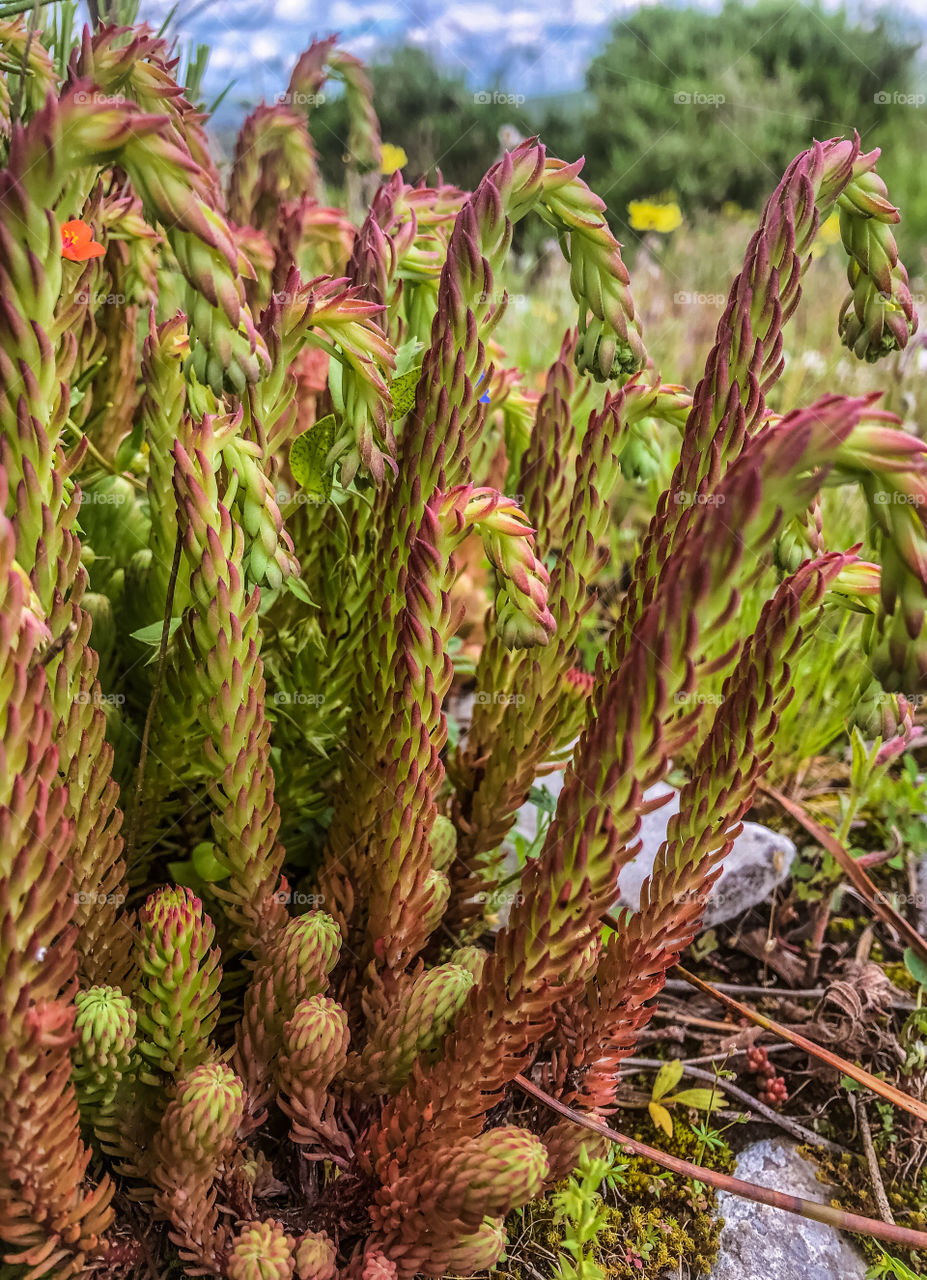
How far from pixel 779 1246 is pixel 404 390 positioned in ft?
4.38

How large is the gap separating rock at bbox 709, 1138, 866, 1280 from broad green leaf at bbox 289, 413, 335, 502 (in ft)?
3.97

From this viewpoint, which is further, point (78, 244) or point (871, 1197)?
point (871, 1197)

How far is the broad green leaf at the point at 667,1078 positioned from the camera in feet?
4.95

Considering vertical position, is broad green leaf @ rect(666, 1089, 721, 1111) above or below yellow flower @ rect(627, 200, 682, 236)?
below

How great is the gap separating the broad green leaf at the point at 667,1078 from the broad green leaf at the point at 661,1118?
0.02 m

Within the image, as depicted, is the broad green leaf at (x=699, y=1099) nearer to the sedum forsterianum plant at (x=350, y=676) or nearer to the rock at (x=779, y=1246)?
the rock at (x=779, y=1246)

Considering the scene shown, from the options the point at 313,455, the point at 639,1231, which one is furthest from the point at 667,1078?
the point at 313,455

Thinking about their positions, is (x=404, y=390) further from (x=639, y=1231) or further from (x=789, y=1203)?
(x=639, y=1231)

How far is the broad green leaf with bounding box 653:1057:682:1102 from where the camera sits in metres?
1.51

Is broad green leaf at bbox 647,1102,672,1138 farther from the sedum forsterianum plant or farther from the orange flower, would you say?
the orange flower

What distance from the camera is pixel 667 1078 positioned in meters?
1.52

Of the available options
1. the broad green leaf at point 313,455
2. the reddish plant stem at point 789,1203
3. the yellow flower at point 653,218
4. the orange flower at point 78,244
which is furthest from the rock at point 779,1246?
the yellow flower at point 653,218

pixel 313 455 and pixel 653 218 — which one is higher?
pixel 653 218

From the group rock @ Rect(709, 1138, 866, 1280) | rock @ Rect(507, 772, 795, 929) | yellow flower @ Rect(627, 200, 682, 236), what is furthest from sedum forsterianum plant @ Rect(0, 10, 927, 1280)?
yellow flower @ Rect(627, 200, 682, 236)
